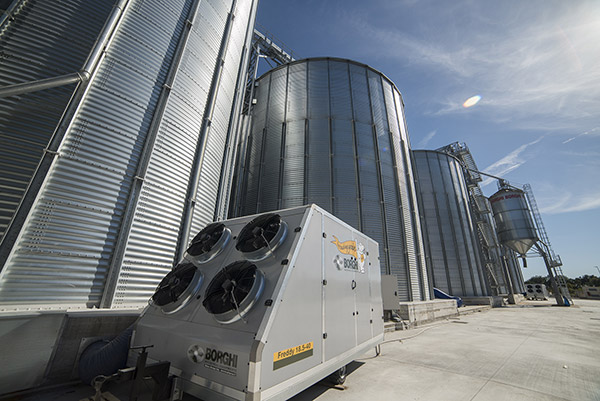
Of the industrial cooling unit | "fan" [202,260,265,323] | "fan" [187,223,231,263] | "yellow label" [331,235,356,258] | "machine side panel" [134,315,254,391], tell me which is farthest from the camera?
"yellow label" [331,235,356,258]

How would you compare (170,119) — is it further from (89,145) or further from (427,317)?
(427,317)

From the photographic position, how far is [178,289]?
383 centimetres

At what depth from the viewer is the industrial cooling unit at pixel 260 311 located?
2.72m

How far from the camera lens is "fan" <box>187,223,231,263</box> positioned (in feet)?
14.2

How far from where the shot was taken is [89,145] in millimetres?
5645

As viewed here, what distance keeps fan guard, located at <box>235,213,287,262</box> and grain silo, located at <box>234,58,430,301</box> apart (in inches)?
381

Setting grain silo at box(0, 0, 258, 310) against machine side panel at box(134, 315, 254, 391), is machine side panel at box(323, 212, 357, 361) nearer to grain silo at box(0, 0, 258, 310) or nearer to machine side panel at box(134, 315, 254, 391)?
machine side panel at box(134, 315, 254, 391)

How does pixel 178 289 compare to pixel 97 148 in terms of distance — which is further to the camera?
pixel 97 148

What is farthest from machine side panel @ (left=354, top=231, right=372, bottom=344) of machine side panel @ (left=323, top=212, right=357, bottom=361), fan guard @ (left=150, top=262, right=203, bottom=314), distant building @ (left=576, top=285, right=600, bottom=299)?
distant building @ (left=576, top=285, right=600, bottom=299)

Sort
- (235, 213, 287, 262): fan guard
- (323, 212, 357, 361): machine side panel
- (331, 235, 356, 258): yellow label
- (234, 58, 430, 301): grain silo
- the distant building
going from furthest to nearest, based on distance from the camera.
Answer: the distant building < (234, 58, 430, 301): grain silo < (331, 235, 356, 258): yellow label < (323, 212, 357, 361): machine side panel < (235, 213, 287, 262): fan guard

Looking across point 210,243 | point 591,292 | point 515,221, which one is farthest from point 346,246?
point 591,292

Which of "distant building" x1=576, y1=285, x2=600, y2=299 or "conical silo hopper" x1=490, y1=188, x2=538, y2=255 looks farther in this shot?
"distant building" x1=576, y1=285, x2=600, y2=299

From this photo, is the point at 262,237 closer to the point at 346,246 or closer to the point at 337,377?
the point at 346,246

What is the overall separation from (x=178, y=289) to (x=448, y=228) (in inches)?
1080
